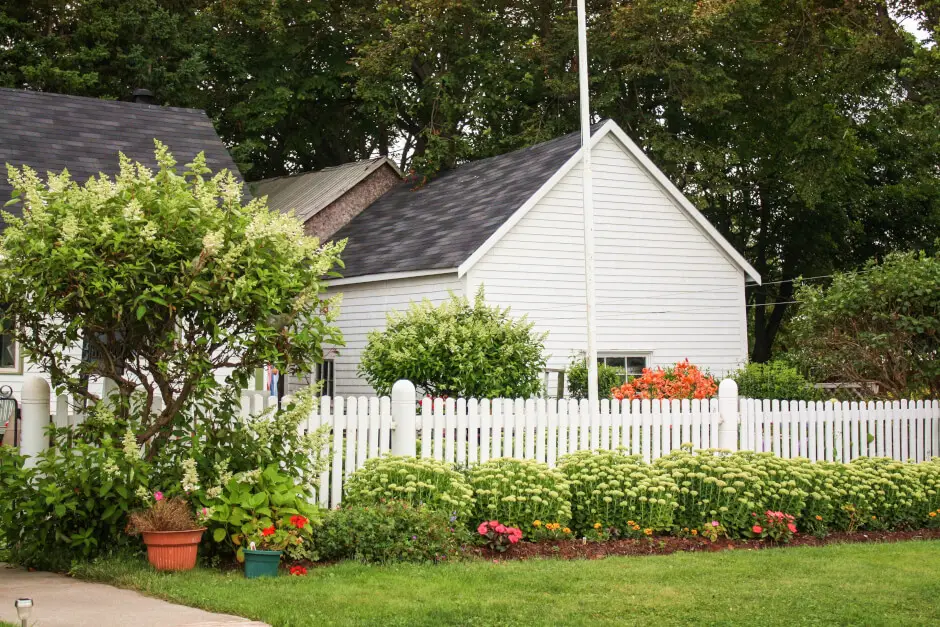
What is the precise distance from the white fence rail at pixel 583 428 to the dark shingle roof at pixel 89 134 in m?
6.82

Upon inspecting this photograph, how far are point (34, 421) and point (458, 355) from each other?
5.81 meters

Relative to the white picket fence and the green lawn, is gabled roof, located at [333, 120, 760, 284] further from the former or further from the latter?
the green lawn

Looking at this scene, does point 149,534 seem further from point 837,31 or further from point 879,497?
point 837,31

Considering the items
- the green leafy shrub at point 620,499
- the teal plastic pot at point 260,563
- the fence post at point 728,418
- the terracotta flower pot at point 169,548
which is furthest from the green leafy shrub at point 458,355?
the terracotta flower pot at point 169,548

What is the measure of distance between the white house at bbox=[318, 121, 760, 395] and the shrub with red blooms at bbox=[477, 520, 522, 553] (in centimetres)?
849

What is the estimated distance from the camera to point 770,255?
36000mm

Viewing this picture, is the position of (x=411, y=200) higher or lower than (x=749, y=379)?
higher

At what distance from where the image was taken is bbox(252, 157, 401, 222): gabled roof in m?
23.9

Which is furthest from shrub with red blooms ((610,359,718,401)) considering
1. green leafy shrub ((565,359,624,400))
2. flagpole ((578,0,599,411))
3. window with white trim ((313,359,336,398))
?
window with white trim ((313,359,336,398))

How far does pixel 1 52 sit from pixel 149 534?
2047 cm

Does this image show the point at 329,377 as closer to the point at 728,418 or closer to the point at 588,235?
the point at 588,235

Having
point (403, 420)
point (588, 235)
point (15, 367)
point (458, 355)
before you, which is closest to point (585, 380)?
point (588, 235)

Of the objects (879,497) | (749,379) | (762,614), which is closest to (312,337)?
(762,614)

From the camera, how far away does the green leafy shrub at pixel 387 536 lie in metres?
7.83
